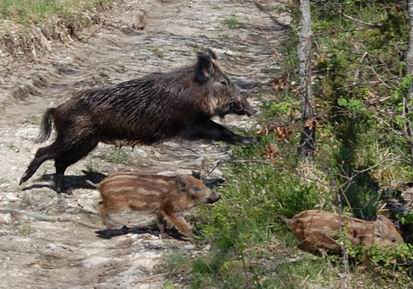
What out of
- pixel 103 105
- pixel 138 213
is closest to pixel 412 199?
pixel 138 213

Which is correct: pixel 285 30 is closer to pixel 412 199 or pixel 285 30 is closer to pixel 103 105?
pixel 103 105

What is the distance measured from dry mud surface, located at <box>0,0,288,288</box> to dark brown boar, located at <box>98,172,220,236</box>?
0.68ft

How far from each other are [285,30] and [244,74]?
3848mm

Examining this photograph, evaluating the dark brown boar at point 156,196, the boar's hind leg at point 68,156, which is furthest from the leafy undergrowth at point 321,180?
the boar's hind leg at point 68,156

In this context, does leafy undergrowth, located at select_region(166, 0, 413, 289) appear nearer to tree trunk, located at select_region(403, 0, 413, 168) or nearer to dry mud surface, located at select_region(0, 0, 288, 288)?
tree trunk, located at select_region(403, 0, 413, 168)

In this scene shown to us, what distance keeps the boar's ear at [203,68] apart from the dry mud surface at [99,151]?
1014 millimetres

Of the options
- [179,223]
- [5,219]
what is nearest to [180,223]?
[179,223]

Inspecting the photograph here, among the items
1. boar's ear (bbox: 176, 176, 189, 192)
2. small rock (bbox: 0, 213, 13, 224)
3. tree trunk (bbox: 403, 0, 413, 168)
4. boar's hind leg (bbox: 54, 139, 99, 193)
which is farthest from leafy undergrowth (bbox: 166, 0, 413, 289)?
small rock (bbox: 0, 213, 13, 224)

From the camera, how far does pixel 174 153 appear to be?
10.5 m

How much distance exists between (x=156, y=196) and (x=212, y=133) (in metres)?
1.54

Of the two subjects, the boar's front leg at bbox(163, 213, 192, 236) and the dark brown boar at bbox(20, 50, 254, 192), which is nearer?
the boar's front leg at bbox(163, 213, 192, 236)

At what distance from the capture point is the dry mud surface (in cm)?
721

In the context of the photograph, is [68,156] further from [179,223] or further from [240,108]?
[240,108]

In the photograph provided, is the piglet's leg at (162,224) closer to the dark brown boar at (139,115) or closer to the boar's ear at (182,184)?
the boar's ear at (182,184)
